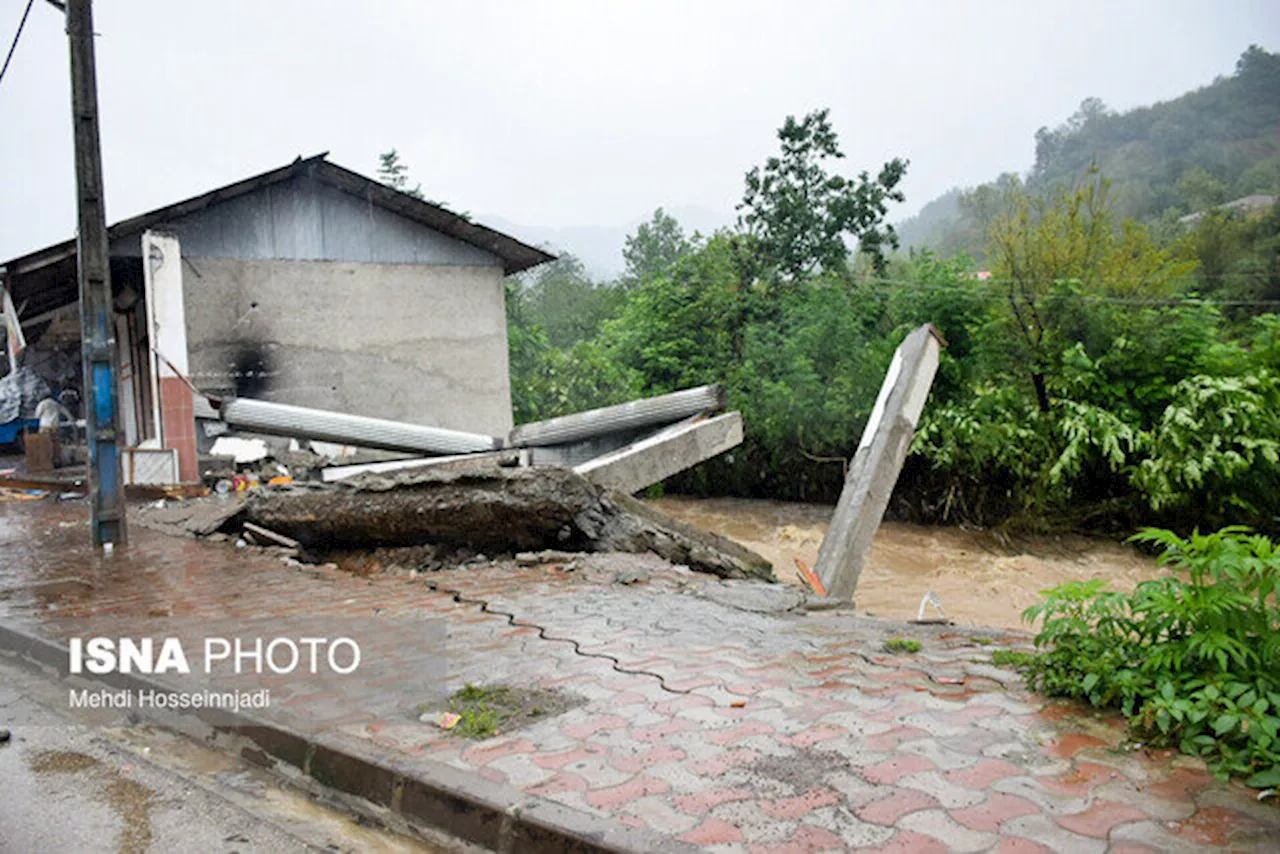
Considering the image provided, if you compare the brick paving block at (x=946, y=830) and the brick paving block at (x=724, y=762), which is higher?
the brick paving block at (x=946, y=830)

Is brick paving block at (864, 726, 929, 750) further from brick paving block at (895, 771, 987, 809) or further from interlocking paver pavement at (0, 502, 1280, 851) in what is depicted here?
brick paving block at (895, 771, 987, 809)

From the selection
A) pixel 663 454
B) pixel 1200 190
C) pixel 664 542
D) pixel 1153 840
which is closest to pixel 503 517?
pixel 664 542

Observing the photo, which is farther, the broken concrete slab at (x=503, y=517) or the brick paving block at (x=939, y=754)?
the broken concrete slab at (x=503, y=517)

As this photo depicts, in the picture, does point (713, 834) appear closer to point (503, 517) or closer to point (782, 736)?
point (782, 736)

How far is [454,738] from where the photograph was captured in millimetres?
3301

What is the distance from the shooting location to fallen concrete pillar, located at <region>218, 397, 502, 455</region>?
429 inches

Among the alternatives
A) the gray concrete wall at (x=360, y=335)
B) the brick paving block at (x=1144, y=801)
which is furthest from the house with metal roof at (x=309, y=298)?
the brick paving block at (x=1144, y=801)

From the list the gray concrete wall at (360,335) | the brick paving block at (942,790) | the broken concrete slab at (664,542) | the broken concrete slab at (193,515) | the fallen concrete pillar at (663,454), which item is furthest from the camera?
the gray concrete wall at (360,335)

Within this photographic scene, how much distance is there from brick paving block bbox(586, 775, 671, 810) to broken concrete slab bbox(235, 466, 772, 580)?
423 centimetres

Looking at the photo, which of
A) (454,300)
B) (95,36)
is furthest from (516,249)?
(95,36)

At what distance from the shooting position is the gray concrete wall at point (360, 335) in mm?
12828

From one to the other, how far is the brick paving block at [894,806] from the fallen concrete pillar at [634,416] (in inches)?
328

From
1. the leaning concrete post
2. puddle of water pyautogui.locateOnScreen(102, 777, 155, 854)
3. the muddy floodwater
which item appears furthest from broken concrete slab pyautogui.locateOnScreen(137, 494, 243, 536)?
the muddy floodwater

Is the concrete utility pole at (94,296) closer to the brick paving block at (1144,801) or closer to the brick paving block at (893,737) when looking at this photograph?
the brick paving block at (893,737)
